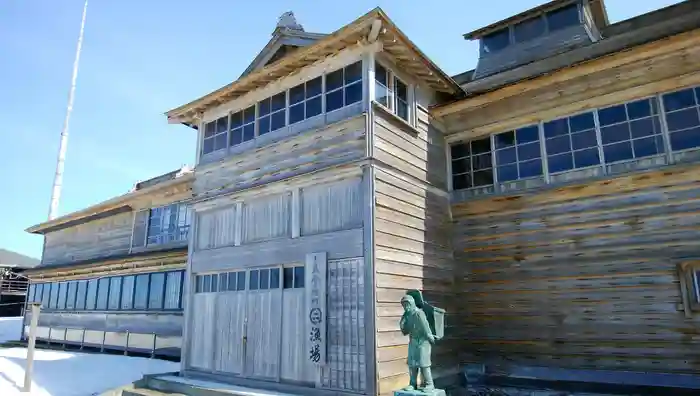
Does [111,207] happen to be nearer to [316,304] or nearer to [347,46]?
[316,304]

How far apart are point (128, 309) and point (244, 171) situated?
9.24 metres

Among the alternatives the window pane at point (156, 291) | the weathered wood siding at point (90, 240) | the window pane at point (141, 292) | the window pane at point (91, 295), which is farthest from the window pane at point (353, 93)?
the window pane at point (91, 295)

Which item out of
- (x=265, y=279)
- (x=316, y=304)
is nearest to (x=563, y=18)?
(x=316, y=304)

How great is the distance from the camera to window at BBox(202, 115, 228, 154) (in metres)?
11.7

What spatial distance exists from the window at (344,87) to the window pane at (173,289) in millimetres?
8783

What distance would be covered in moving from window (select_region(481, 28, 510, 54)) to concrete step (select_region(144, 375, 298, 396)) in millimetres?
10405

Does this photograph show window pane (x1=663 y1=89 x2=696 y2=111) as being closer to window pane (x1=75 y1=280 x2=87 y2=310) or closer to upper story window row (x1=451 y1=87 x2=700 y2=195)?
upper story window row (x1=451 y1=87 x2=700 y2=195)

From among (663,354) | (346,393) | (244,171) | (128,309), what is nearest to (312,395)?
(346,393)

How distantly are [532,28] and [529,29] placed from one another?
8 cm

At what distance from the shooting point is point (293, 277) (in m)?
9.36

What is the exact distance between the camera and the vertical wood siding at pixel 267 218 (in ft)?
32.0

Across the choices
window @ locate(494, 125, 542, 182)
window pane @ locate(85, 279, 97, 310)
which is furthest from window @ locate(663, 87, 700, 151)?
window pane @ locate(85, 279, 97, 310)

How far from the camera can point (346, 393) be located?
798 centimetres

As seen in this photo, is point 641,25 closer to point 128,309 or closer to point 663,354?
point 663,354
